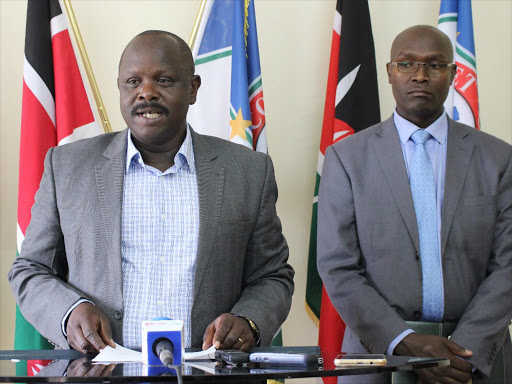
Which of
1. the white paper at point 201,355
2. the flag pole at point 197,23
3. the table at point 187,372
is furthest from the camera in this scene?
the flag pole at point 197,23

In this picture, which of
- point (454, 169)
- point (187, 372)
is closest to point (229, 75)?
point (454, 169)

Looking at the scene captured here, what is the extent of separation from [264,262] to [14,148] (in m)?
2.22

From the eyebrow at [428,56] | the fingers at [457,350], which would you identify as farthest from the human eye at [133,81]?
the fingers at [457,350]

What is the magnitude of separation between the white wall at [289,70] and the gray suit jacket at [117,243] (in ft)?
5.83

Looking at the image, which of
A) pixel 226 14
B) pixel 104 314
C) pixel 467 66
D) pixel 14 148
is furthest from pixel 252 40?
pixel 104 314

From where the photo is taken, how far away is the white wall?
434cm

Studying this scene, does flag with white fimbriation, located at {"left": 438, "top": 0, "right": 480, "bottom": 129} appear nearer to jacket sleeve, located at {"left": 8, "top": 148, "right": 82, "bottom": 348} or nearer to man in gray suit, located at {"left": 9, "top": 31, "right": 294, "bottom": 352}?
man in gray suit, located at {"left": 9, "top": 31, "right": 294, "bottom": 352}

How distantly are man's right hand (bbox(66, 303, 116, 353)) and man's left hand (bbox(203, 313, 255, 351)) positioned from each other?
0.89ft

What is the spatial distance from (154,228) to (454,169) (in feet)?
4.43

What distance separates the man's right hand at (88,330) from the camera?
83.6 inches

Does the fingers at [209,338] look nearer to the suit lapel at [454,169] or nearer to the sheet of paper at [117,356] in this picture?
the sheet of paper at [117,356]

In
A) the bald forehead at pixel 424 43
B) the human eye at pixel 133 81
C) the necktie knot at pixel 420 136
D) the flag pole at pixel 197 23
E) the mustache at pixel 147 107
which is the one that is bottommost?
the necktie knot at pixel 420 136

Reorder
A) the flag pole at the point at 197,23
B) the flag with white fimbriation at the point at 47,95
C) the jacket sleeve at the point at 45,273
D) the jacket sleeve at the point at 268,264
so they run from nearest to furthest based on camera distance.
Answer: the jacket sleeve at the point at 45,273 → the jacket sleeve at the point at 268,264 → the flag with white fimbriation at the point at 47,95 → the flag pole at the point at 197,23

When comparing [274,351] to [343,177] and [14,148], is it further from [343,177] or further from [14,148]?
[14,148]
